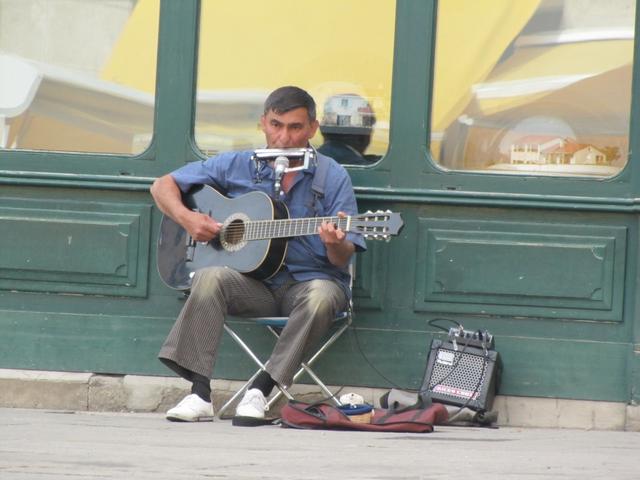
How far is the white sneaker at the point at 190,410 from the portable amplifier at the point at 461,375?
1.05m

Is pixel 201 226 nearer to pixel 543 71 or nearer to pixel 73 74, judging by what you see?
pixel 73 74

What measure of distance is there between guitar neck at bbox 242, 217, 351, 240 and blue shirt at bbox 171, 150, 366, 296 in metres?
0.19

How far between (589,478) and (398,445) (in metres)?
1.07

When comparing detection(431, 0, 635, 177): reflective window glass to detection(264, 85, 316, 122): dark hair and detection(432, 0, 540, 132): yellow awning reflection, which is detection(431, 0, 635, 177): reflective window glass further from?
detection(264, 85, 316, 122): dark hair

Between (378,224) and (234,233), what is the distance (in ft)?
2.53

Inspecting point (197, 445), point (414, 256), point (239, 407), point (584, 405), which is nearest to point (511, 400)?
point (584, 405)

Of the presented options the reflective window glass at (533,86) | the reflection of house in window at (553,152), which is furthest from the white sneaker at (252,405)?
the reflection of house in window at (553,152)

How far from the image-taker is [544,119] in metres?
7.77

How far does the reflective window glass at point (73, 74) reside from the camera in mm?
8078

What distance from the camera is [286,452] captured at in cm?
596

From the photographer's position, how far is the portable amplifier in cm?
738

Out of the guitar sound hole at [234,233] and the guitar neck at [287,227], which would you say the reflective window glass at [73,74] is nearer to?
the guitar sound hole at [234,233]

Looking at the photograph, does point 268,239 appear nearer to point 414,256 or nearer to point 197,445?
Answer: point 414,256

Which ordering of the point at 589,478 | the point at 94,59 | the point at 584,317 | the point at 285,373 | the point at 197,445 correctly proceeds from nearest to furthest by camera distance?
1. the point at 589,478
2. the point at 197,445
3. the point at 285,373
4. the point at 584,317
5. the point at 94,59
